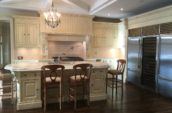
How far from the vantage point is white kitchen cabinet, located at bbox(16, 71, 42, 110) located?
12.8ft

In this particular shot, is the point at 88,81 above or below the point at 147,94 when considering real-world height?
above

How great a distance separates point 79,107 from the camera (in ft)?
13.6

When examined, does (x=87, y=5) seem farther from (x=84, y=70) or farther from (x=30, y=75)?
(x=30, y=75)

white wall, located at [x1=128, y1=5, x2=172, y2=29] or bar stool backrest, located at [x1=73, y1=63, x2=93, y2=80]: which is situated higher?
white wall, located at [x1=128, y1=5, x2=172, y2=29]

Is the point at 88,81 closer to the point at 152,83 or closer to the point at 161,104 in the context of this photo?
the point at 161,104

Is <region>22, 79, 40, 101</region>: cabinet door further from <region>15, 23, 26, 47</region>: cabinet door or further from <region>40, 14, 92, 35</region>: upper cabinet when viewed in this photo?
<region>40, 14, 92, 35</region>: upper cabinet

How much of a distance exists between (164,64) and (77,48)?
3473 millimetres

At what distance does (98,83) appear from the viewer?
4.61 m

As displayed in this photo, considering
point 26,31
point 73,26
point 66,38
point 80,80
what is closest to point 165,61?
point 80,80

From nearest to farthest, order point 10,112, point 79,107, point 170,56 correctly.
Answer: point 10,112 < point 79,107 < point 170,56

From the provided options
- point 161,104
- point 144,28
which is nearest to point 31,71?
point 161,104

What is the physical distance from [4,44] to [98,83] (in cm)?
443

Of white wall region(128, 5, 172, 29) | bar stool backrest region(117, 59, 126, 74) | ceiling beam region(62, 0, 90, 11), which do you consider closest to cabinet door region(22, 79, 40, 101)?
bar stool backrest region(117, 59, 126, 74)

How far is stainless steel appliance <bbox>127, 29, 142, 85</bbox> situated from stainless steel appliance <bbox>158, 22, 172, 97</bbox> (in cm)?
103
